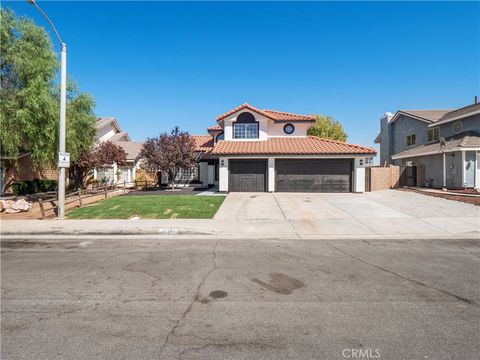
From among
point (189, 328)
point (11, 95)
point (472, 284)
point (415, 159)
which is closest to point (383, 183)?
point (415, 159)

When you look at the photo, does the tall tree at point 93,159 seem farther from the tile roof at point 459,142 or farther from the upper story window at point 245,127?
the tile roof at point 459,142

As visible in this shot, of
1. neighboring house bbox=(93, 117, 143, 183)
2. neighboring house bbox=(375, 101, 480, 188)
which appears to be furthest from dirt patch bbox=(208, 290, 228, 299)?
neighboring house bbox=(93, 117, 143, 183)

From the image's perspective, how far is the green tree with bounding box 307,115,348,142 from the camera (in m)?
41.1

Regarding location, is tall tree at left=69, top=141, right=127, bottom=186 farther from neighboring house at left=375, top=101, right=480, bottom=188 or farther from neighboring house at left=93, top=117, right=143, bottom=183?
neighboring house at left=375, top=101, right=480, bottom=188

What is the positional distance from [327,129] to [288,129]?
2063 cm

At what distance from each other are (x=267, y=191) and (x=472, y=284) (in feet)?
48.6

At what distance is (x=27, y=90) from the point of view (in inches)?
534

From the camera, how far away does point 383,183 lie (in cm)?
2106

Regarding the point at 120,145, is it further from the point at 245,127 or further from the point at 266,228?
the point at 266,228

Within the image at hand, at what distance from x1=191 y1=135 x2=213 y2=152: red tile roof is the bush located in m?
12.7

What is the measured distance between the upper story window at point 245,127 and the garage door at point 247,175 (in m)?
3.50

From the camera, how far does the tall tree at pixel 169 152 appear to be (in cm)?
2009

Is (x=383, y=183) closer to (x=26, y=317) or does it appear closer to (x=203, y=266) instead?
(x=203, y=266)

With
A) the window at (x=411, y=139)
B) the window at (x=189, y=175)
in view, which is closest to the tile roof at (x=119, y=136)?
the window at (x=189, y=175)
